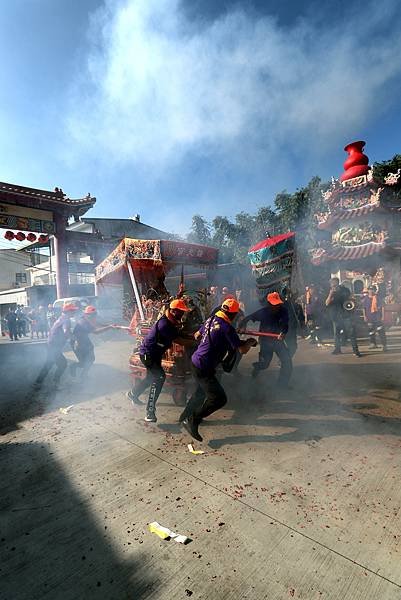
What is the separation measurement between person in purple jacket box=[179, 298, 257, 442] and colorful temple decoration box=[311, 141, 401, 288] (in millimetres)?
12602

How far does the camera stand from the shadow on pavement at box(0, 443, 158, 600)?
5.96ft

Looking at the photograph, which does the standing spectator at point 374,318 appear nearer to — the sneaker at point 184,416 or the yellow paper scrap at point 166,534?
the sneaker at point 184,416

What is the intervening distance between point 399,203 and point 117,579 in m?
18.2

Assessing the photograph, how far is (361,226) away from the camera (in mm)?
15070

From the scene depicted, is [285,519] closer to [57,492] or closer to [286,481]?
[286,481]

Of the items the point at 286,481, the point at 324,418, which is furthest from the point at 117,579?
the point at 324,418

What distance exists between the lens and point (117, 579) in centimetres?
187

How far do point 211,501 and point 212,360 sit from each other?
1391 mm

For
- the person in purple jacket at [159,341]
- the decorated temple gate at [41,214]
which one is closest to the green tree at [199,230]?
the decorated temple gate at [41,214]

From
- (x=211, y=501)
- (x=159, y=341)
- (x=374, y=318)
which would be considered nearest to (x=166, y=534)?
(x=211, y=501)

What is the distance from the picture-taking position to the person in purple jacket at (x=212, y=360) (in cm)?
354

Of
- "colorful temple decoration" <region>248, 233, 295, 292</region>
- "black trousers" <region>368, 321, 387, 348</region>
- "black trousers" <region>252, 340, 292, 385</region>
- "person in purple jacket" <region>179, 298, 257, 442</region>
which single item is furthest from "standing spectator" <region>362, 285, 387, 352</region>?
"person in purple jacket" <region>179, 298, 257, 442</region>

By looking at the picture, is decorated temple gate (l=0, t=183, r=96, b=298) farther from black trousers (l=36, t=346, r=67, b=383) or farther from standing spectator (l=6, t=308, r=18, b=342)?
black trousers (l=36, t=346, r=67, b=383)

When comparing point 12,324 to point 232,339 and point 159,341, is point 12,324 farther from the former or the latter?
point 232,339
